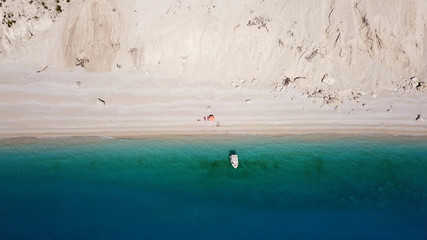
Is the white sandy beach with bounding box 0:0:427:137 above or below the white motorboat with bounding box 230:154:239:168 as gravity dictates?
above

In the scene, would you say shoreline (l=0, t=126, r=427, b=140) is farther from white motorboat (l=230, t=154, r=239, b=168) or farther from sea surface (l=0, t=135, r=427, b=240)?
white motorboat (l=230, t=154, r=239, b=168)

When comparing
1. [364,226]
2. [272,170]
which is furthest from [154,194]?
[364,226]

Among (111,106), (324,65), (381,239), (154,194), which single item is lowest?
(381,239)

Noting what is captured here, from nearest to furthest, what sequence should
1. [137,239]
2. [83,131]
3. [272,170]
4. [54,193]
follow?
[137,239] < [54,193] < [272,170] < [83,131]

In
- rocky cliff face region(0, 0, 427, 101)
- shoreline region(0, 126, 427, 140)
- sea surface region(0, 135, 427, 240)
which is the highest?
rocky cliff face region(0, 0, 427, 101)

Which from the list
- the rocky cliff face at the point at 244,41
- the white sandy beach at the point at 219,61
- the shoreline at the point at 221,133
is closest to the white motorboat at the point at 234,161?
the shoreline at the point at 221,133

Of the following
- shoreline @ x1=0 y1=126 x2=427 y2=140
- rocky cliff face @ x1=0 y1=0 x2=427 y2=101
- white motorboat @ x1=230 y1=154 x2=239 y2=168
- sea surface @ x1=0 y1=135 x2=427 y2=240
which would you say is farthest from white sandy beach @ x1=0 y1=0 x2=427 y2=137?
white motorboat @ x1=230 y1=154 x2=239 y2=168

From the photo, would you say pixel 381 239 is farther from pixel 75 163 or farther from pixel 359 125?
pixel 75 163

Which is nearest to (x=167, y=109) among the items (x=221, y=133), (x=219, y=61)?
(x=221, y=133)
